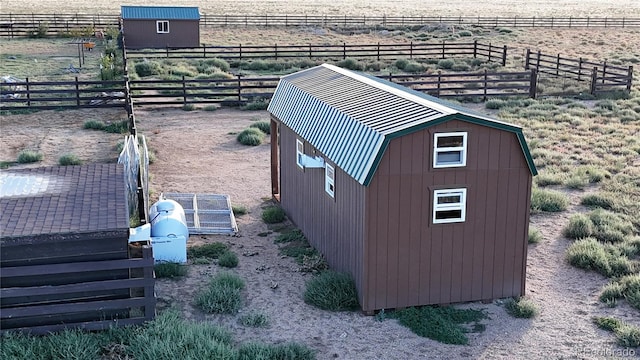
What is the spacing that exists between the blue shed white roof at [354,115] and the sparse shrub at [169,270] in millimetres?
2801

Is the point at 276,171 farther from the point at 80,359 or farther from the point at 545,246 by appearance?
the point at 80,359

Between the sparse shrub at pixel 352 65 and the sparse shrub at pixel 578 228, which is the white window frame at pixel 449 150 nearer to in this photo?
the sparse shrub at pixel 578 228

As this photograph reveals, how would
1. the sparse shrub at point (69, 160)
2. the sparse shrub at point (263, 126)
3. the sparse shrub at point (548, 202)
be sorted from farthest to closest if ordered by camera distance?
the sparse shrub at point (263, 126)
the sparse shrub at point (69, 160)
the sparse shrub at point (548, 202)

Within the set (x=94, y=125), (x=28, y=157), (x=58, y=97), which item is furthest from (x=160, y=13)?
(x=28, y=157)

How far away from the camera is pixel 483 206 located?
10.2m

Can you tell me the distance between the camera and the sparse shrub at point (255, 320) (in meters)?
9.62

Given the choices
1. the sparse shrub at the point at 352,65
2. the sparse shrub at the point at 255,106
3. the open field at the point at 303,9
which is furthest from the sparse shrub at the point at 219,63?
the open field at the point at 303,9

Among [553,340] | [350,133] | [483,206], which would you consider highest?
[350,133]

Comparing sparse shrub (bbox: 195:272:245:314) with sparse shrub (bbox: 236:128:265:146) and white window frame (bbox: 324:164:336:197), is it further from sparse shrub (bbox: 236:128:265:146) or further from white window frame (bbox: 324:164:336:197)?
sparse shrub (bbox: 236:128:265:146)

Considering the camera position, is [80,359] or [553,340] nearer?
[80,359]

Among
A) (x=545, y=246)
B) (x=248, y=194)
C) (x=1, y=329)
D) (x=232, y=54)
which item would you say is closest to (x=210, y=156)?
(x=248, y=194)

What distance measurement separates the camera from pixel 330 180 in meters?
11.5

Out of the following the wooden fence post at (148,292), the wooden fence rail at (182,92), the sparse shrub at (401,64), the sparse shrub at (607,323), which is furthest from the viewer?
the sparse shrub at (401,64)

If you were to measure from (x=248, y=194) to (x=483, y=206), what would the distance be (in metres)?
7.12
